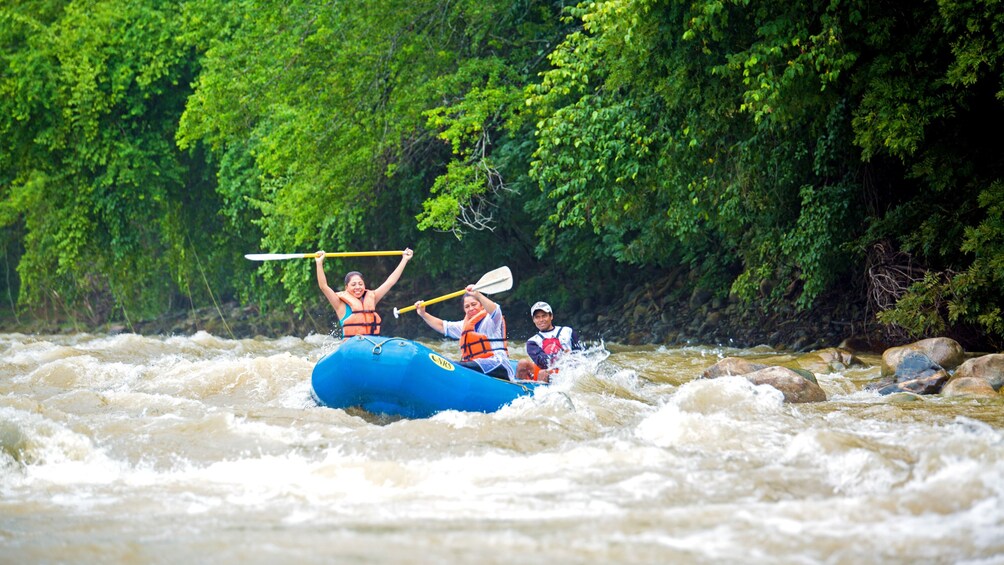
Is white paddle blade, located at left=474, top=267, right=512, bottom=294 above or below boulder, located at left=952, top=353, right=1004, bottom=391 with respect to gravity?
above

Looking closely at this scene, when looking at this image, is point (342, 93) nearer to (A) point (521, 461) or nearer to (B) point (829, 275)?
(B) point (829, 275)

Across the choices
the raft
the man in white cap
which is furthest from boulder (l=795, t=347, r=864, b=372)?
the raft

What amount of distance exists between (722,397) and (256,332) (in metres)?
15.0

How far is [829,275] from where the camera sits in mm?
10977

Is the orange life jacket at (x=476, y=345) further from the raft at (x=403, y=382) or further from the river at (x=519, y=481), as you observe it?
the raft at (x=403, y=382)

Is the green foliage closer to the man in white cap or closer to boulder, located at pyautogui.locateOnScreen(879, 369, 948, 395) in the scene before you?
the man in white cap

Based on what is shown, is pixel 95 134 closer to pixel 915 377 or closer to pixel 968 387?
pixel 915 377

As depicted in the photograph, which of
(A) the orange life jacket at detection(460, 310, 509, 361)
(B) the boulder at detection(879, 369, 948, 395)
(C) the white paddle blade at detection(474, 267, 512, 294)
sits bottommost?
(B) the boulder at detection(879, 369, 948, 395)

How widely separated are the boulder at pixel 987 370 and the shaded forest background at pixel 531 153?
884mm

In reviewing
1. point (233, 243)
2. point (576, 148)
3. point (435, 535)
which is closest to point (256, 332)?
point (233, 243)

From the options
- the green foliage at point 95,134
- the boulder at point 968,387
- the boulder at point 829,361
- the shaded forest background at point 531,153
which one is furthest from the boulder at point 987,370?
the green foliage at point 95,134

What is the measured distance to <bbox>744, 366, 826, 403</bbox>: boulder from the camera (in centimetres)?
802

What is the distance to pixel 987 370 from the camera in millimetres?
7977

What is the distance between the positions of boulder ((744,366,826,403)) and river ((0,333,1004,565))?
17 cm
